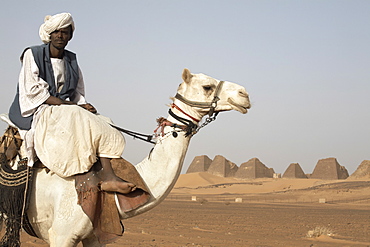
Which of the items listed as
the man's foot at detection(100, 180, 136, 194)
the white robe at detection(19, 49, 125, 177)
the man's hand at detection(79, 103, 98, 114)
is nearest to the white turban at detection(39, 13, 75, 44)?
the white robe at detection(19, 49, 125, 177)

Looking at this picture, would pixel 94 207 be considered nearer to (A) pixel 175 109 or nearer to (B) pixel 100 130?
(B) pixel 100 130

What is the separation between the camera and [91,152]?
4.77 meters

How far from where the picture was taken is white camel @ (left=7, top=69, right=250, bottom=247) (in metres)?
4.83

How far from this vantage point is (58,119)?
484cm

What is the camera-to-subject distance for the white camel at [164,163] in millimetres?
4832

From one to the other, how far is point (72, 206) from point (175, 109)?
1.46 metres

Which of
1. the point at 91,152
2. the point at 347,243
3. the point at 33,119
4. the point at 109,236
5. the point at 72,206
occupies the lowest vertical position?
the point at 347,243

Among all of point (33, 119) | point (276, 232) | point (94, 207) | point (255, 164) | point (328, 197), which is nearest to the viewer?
point (94, 207)

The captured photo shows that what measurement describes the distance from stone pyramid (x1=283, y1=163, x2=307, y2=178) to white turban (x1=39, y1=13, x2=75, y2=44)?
102 metres

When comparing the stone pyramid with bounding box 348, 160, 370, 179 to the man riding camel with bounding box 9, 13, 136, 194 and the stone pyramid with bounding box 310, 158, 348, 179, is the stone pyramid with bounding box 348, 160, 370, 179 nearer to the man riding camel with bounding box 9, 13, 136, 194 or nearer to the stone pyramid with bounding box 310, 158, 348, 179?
the stone pyramid with bounding box 310, 158, 348, 179

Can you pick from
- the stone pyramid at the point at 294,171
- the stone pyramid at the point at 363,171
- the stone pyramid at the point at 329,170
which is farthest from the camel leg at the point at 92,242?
the stone pyramid at the point at 294,171

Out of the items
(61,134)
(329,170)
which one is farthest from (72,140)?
(329,170)

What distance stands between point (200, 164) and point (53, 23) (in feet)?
393

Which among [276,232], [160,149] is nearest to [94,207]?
[160,149]
